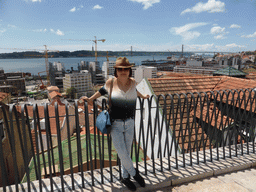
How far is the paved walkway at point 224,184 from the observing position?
117 inches

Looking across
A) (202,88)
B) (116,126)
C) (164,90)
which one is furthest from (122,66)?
(202,88)

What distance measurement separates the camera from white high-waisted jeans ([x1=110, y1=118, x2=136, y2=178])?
9.03 feet

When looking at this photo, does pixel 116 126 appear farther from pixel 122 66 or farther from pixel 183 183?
pixel 183 183

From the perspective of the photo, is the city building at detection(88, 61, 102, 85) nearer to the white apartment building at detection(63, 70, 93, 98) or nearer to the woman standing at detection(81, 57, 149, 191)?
the white apartment building at detection(63, 70, 93, 98)

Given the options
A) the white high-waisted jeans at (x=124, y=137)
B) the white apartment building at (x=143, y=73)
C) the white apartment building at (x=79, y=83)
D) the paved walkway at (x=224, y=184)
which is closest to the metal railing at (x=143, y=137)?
the white high-waisted jeans at (x=124, y=137)

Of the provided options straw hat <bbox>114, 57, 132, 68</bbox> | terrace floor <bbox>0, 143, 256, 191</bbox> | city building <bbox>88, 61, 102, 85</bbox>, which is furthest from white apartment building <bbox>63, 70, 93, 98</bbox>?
straw hat <bbox>114, 57, 132, 68</bbox>

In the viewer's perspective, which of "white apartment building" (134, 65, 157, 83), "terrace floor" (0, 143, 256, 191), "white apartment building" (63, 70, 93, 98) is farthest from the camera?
"white apartment building" (63, 70, 93, 98)

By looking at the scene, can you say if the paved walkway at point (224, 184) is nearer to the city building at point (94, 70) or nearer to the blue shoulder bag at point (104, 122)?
the blue shoulder bag at point (104, 122)

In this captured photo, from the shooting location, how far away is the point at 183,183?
3.12m

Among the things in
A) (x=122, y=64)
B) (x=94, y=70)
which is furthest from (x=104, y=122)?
(x=94, y=70)

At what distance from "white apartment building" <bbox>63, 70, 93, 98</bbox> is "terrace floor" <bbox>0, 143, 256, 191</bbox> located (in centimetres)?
12385

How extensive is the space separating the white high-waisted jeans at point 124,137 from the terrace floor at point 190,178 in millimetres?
413

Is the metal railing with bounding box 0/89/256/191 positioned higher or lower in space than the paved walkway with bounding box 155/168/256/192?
higher

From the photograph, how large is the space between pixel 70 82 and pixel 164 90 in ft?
415
